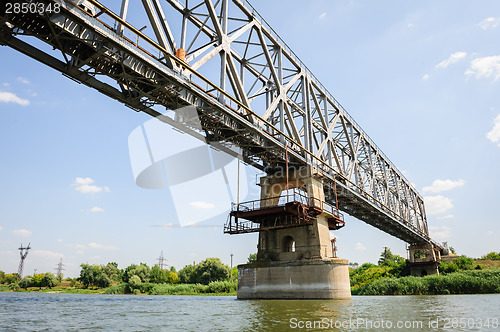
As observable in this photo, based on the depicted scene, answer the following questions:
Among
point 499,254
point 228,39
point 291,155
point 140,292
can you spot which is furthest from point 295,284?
point 499,254

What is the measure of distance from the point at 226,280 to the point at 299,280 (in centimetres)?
3832

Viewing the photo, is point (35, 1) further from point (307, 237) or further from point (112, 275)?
point (112, 275)

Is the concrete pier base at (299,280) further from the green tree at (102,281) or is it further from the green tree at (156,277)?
the green tree at (102,281)

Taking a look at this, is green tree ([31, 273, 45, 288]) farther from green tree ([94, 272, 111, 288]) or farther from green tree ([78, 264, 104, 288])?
green tree ([94, 272, 111, 288])

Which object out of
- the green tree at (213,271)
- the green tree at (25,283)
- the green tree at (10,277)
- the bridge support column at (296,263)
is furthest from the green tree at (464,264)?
the green tree at (10,277)

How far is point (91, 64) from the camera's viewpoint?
15727 millimetres

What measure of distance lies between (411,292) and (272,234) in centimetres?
2176

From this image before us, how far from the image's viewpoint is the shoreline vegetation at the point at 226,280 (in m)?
38.3

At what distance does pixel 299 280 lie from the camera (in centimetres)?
2517

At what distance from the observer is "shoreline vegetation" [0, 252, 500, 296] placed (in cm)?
3828

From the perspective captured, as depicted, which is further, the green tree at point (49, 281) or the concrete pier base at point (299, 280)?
the green tree at point (49, 281)

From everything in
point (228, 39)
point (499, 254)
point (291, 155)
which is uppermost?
point (228, 39)

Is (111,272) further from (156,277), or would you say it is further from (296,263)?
(296,263)

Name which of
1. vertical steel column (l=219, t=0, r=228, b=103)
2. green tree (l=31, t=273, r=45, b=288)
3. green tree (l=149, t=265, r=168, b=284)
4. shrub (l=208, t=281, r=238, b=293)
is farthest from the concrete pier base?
green tree (l=31, t=273, r=45, b=288)
